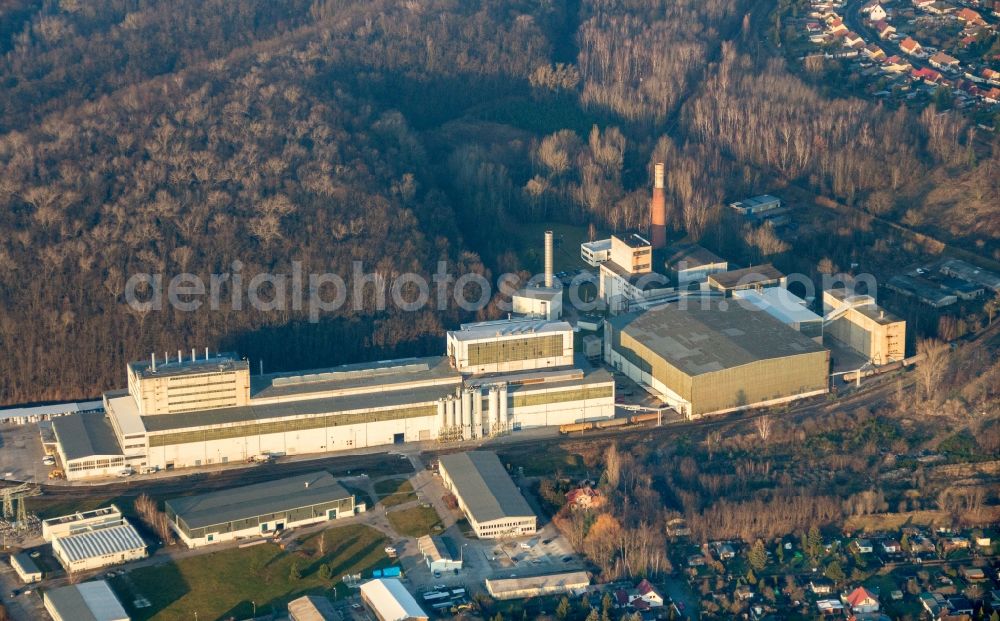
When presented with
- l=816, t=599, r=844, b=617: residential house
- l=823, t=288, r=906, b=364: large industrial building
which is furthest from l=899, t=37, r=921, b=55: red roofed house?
l=816, t=599, r=844, b=617: residential house

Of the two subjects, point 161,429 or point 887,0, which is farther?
A: point 887,0

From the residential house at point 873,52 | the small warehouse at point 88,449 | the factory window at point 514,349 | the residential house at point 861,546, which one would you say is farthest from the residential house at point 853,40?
the small warehouse at point 88,449

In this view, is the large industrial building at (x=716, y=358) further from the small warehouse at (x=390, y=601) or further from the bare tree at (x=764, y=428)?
the small warehouse at (x=390, y=601)

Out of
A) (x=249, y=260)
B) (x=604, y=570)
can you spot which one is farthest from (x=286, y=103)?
(x=604, y=570)

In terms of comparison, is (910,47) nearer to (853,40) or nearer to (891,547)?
(853,40)

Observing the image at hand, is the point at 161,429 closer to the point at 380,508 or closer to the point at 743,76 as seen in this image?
the point at 380,508

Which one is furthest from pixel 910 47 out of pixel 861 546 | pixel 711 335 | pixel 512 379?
pixel 861 546
